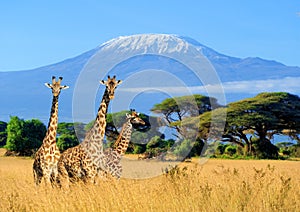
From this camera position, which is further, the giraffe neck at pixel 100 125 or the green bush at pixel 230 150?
the green bush at pixel 230 150

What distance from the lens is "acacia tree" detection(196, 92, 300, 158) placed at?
132ft

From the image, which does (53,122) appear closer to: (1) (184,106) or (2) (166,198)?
(2) (166,198)

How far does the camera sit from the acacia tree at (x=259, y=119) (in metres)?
40.3

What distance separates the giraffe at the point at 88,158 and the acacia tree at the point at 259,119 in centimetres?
3048

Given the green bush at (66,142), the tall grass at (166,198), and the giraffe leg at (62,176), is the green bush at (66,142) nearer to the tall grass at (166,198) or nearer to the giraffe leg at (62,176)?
the giraffe leg at (62,176)

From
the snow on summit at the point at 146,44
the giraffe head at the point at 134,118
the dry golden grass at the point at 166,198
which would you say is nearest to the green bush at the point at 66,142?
the snow on summit at the point at 146,44

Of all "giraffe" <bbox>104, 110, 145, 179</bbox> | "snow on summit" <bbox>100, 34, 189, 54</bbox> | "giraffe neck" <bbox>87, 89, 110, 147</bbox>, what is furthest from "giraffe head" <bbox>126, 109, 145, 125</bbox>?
"snow on summit" <bbox>100, 34, 189, 54</bbox>

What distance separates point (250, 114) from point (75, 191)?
111 ft

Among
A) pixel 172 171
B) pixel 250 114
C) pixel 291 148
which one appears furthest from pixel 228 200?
pixel 291 148

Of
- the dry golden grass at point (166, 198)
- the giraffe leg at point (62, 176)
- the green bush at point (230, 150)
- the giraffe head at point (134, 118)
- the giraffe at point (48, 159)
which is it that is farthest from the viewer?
the green bush at point (230, 150)

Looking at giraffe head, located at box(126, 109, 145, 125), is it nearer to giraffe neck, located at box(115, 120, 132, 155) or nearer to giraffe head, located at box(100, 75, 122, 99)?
giraffe neck, located at box(115, 120, 132, 155)

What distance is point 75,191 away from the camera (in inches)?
331

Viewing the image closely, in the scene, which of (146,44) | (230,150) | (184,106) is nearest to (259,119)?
(230,150)

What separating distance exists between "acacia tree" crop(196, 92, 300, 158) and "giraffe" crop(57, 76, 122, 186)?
3048 centimetres
